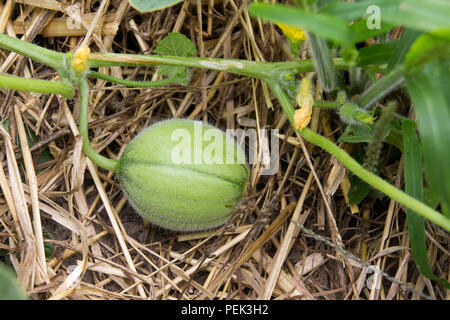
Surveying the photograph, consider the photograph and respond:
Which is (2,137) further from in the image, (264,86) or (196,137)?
(264,86)

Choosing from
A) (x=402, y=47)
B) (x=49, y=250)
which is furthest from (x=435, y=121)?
(x=49, y=250)

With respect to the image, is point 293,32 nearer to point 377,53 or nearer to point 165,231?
point 377,53

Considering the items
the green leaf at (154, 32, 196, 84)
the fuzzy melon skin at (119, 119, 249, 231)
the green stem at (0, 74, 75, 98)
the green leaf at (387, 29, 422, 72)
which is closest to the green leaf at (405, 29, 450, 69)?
the green leaf at (387, 29, 422, 72)

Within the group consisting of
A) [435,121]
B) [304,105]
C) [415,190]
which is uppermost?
[304,105]

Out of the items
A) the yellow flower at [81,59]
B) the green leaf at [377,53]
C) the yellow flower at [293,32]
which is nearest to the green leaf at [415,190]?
the green leaf at [377,53]

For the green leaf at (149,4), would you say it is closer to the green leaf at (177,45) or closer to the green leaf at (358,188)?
the green leaf at (177,45)

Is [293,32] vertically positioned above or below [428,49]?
above

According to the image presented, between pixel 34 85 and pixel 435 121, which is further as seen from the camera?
pixel 34 85

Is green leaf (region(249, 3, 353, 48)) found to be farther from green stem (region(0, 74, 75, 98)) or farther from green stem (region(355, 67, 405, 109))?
green stem (region(0, 74, 75, 98))
